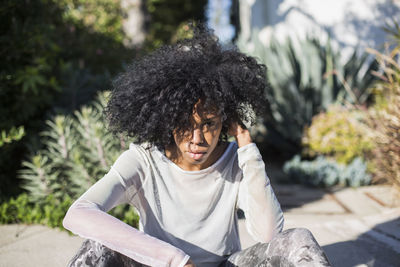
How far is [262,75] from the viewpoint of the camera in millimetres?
2117

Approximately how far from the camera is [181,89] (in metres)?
1.85

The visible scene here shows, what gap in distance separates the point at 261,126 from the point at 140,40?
427 cm

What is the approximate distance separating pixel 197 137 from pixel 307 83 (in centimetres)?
448

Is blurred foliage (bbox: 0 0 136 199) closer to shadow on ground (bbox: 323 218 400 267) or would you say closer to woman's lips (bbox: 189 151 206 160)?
woman's lips (bbox: 189 151 206 160)

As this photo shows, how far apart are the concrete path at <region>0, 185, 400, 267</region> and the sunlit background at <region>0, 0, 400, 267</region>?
0.03 feet

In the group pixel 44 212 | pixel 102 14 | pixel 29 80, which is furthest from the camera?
pixel 102 14

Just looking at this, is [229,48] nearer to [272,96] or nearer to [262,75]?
[262,75]

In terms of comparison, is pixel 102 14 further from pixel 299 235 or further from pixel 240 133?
pixel 299 235

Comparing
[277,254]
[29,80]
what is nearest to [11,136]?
[29,80]

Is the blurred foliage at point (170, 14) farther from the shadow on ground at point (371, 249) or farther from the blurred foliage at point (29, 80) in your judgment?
the shadow on ground at point (371, 249)

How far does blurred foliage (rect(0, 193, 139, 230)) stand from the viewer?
3.35 m

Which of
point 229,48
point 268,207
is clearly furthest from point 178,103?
point 268,207

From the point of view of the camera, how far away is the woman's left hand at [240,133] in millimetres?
1964

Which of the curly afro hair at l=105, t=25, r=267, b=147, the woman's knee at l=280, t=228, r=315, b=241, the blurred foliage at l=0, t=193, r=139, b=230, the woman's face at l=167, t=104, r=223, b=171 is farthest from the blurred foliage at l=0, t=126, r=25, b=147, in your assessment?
the woman's knee at l=280, t=228, r=315, b=241
